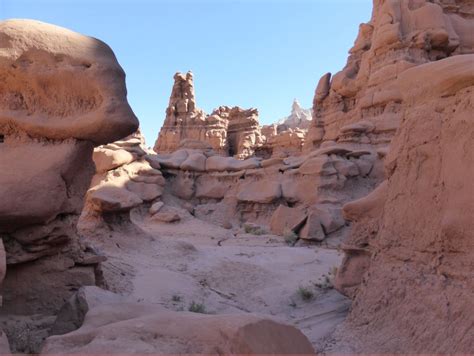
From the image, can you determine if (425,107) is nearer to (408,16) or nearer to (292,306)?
(292,306)

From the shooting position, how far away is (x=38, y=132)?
364cm

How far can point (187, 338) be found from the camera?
2051mm

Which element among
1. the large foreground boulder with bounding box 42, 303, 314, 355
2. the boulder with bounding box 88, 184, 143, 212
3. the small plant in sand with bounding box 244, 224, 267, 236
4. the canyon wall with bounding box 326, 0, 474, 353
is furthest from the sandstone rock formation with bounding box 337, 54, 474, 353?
the small plant in sand with bounding box 244, 224, 267, 236

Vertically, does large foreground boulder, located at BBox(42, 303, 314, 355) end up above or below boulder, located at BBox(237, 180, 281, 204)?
below

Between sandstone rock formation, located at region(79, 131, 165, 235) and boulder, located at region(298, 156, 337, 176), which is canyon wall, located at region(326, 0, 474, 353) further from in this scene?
boulder, located at region(298, 156, 337, 176)

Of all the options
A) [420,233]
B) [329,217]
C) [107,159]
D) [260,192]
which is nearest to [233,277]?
[420,233]

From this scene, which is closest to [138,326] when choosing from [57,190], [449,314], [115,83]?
[57,190]

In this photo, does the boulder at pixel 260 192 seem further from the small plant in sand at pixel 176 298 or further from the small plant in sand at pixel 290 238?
the small plant in sand at pixel 176 298

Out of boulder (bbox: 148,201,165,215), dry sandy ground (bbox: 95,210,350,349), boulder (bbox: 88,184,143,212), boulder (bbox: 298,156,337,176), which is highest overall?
boulder (bbox: 298,156,337,176)

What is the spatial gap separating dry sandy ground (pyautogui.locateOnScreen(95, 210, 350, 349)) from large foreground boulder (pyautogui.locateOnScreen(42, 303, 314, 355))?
1698 mm

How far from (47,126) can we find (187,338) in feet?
7.92

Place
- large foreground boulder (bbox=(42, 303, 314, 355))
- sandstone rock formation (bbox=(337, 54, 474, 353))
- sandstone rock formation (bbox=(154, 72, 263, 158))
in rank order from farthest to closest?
sandstone rock formation (bbox=(154, 72, 263, 158))
sandstone rock formation (bbox=(337, 54, 474, 353))
large foreground boulder (bbox=(42, 303, 314, 355))

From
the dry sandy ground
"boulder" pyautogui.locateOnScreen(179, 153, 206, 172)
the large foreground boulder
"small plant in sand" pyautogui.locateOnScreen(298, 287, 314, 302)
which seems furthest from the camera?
"boulder" pyautogui.locateOnScreen(179, 153, 206, 172)

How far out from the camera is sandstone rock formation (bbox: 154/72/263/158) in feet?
88.8
